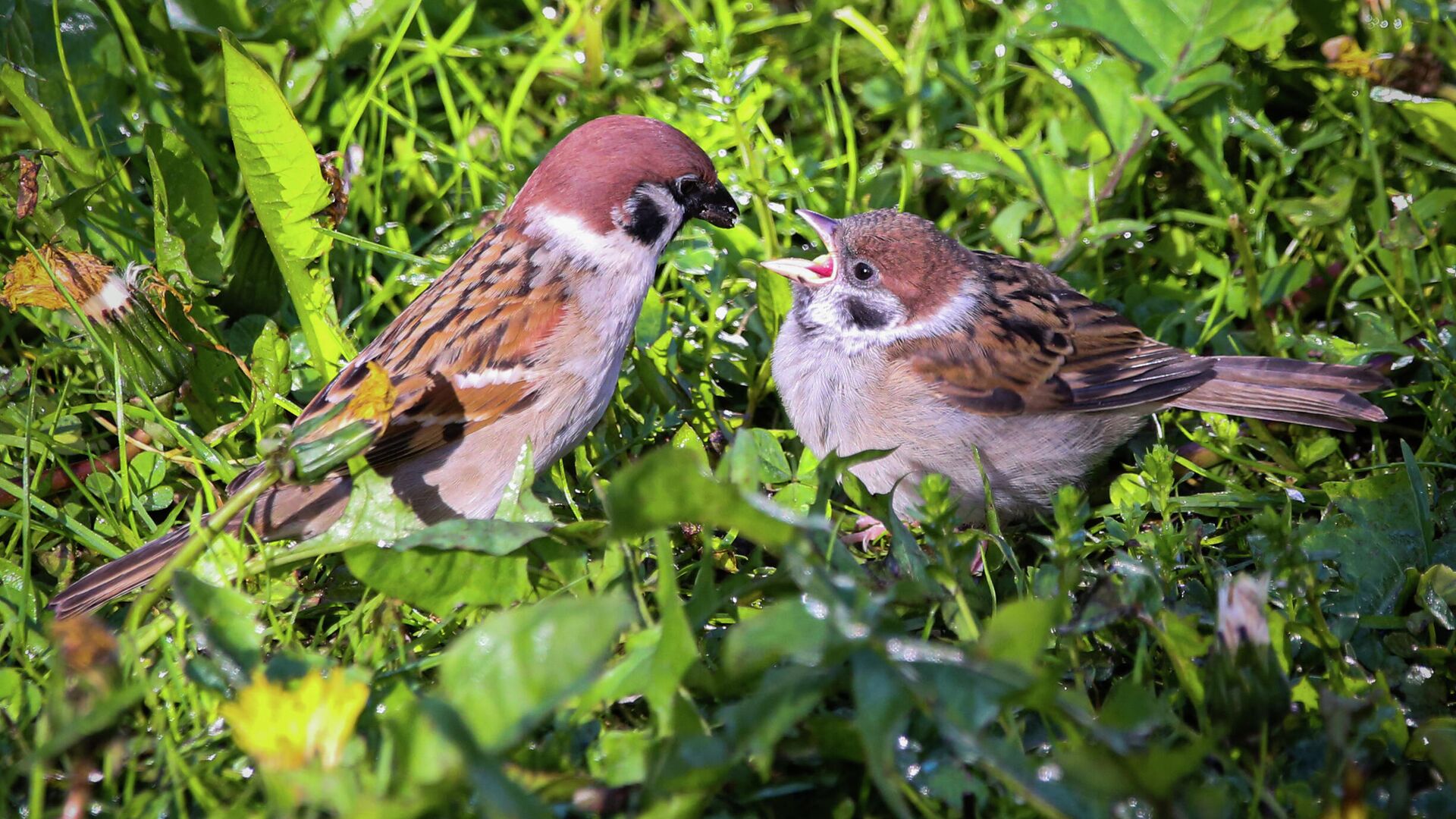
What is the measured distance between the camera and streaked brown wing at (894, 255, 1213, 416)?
10.1ft

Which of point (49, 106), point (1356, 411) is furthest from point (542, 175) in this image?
point (1356, 411)

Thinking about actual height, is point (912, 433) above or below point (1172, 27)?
below

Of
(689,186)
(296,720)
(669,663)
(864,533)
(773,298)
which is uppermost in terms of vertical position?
(689,186)

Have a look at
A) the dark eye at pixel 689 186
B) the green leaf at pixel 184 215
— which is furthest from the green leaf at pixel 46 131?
the dark eye at pixel 689 186

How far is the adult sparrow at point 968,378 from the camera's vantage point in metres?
3.04

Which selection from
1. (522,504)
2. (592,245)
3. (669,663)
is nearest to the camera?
(669,663)

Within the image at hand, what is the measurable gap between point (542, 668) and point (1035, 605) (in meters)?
0.71

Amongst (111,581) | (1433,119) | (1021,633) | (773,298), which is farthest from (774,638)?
(1433,119)

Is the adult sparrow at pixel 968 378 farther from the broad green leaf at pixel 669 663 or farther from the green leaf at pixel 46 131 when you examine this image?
the green leaf at pixel 46 131

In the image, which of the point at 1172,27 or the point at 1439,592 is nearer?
the point at 1439,592

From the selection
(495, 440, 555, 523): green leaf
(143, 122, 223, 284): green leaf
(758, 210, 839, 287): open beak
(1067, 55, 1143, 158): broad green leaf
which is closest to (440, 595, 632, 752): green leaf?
(495, 440, 555, 523): green leaf

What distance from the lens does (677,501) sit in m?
1.80

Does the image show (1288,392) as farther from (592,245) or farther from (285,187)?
(285,187)

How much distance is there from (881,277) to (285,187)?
5.00ft
